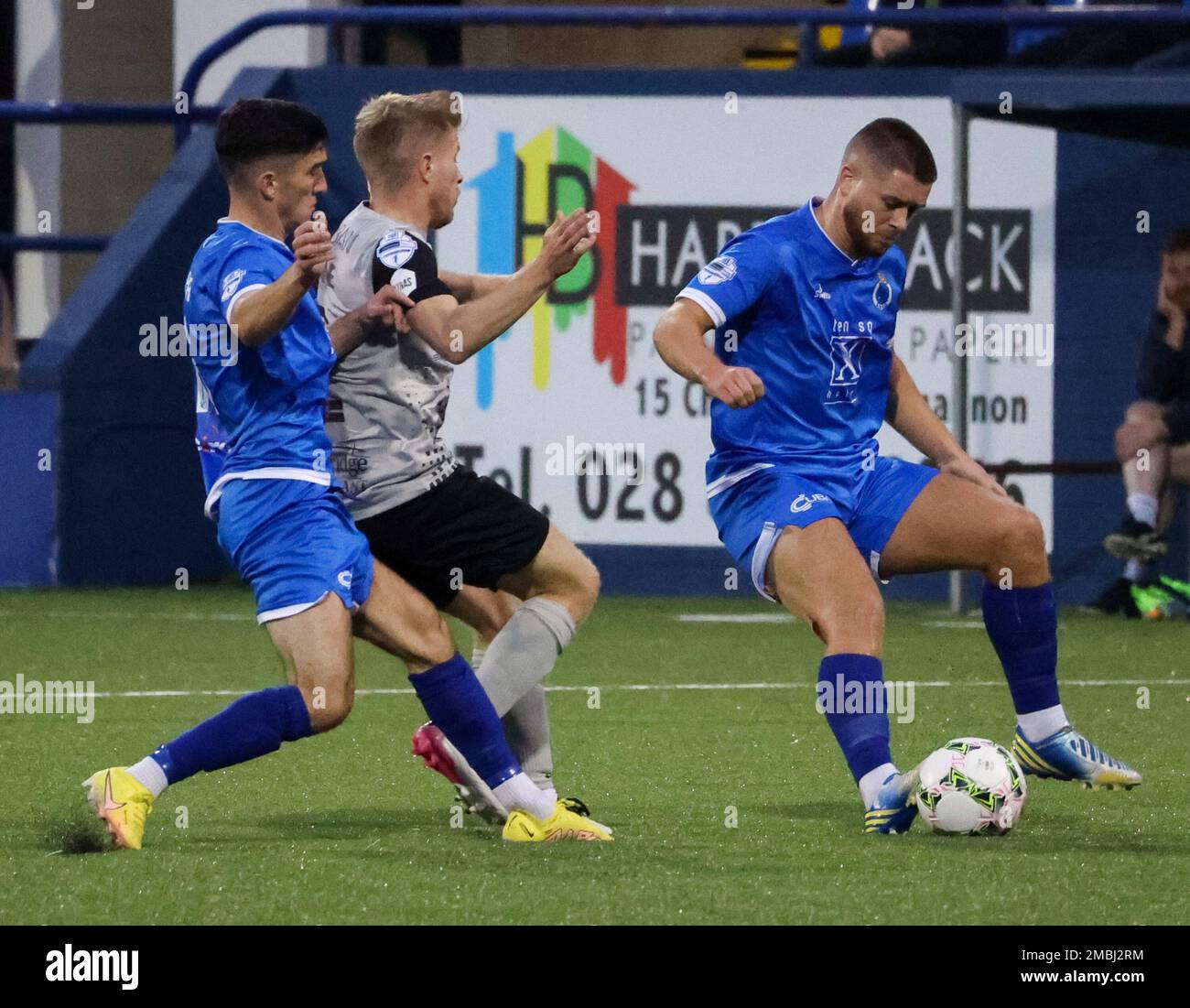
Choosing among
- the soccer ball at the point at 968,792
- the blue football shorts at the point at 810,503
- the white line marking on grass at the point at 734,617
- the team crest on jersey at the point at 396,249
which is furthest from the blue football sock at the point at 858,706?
the white line marking on grass at the point at 734,617

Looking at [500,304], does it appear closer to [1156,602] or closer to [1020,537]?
[1020,537]

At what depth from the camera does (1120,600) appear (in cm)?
1144

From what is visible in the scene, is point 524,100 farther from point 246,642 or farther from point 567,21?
point 246,642

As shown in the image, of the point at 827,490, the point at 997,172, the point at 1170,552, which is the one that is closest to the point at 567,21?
the point at 997,172

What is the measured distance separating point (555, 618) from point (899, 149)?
1.34m

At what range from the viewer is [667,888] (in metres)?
4.89

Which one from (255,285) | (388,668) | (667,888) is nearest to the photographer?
(667,888)

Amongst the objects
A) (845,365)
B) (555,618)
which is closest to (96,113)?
(845,365)

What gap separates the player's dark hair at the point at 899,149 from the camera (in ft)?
19.0

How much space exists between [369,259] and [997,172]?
6920 mm

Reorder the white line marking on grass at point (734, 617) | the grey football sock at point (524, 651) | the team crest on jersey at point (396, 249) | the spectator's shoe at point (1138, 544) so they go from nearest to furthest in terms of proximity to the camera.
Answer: the team crest on jersey at point (396, 249), the grey football sock at point (524, 651), the white line marking on grass at point (734, 617), the spectator's shoe at point (1138, 544)

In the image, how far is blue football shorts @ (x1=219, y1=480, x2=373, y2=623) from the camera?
5293 millimetres

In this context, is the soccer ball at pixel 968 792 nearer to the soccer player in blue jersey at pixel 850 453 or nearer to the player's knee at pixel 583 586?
the soccer player in blue jersey at pixel 850 453

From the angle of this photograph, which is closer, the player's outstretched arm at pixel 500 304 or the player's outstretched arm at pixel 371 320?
the player's outstretched arm at pixel 500 304
